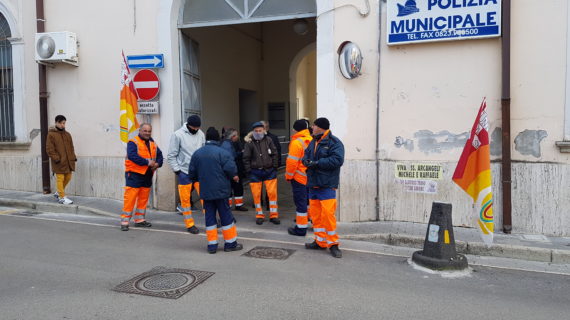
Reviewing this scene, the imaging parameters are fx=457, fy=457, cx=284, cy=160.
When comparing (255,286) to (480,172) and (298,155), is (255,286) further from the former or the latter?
(480,172)

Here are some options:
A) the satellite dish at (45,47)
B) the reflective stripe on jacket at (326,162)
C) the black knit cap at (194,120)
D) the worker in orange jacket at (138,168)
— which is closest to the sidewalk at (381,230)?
the worker in orange jacket at (138,168)

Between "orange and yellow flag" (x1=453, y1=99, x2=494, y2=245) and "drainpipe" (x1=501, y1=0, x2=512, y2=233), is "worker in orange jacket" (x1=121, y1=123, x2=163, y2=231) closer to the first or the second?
"orange and yellow flag" (x1=453, y1=99, x2=494, y2=245)

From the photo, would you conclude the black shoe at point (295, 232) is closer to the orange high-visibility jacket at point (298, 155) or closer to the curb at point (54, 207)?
the orange high-visibility jacket at point (298, 155)

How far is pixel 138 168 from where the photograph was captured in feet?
24.4

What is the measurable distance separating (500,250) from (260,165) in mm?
3917

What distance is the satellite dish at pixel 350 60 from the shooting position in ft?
24.7

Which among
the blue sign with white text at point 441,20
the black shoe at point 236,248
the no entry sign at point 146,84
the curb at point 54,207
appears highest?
the blue sign with white text at point 441,20

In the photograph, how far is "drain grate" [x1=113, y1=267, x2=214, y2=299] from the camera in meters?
4.63

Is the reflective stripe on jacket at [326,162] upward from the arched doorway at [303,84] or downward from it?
downward

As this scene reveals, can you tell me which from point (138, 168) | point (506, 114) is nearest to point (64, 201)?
point (138, 168)

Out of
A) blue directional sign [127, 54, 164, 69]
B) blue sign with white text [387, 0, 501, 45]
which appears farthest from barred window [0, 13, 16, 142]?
blue sign with white text [387, 0, 501, 45]

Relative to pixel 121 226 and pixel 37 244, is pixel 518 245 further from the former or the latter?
pixel 37 244

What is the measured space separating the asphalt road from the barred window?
15.4 feet

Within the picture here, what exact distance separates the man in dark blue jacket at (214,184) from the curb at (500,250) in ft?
7.74
